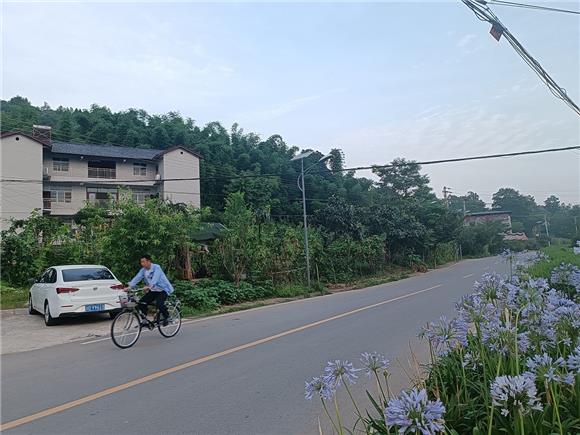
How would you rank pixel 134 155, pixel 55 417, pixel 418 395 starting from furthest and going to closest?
pixel 134 155
pixel 55 417
pixel 418 395

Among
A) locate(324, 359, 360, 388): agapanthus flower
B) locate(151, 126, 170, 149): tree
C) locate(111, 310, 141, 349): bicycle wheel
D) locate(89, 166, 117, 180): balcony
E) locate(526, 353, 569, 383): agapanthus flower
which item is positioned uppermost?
locate(151, 126, 170, 149): tree

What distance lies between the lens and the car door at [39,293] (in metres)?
11.2

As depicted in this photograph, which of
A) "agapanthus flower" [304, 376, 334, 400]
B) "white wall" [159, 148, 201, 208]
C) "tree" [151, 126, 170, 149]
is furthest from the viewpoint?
"tree" [151, 126, 170, 149]

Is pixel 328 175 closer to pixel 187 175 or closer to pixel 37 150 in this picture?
pixel 187 175

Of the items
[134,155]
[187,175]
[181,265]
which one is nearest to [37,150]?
[134,155]

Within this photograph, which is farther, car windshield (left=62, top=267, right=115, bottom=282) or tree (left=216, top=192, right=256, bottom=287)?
tree (left=216, top=192, right=256, bottom=287)

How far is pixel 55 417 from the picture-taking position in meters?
4.47

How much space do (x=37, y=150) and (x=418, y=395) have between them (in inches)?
1649

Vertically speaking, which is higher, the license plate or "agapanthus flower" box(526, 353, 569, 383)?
"agapanthus flower" box(526, 353, 569, 383)

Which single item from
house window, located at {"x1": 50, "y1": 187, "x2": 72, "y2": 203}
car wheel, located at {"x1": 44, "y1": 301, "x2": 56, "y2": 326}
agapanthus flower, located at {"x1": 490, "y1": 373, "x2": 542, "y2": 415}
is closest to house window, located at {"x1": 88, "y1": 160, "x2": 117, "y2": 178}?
house window, located at {"x1": 50, "y1": 187, "x2": 72, "y2": 203}

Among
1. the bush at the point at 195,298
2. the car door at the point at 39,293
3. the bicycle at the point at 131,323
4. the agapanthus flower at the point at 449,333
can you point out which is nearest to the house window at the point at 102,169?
the car door at the point at 39,293

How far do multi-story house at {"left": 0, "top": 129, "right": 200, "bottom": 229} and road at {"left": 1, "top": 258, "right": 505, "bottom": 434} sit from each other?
25.7 metres

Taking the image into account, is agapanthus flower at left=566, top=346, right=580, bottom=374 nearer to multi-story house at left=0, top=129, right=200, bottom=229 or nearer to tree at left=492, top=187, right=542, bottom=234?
multi-story house at left=0, top=129, right=200, bottom=229

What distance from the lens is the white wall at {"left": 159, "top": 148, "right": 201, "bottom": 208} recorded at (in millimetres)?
42250
